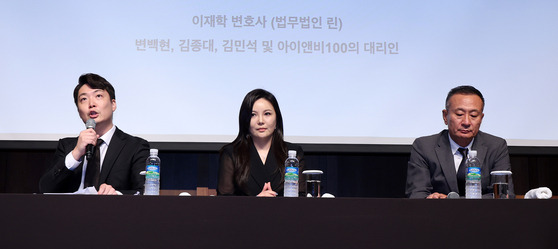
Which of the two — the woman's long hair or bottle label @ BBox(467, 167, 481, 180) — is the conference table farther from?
the woman's long hair

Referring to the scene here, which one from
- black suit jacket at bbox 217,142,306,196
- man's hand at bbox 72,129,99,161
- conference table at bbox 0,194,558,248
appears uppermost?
man's hand at bbox 72,129,99,161

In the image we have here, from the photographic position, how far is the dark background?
12.2ft

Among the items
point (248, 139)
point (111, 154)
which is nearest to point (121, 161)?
point (111, 154)

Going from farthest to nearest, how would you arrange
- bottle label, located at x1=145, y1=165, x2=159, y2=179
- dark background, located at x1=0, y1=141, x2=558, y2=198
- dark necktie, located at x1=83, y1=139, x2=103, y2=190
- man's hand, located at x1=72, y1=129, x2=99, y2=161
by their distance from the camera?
dark background, located at x1=0, y1=141, x2=558, y2=198, dark necktie, located at x1=83, y1=139, x2=103, y2=190, man's hand, located at x1=72, y1=129, x2=99, y2=161, bottle label, located at x1=145, y1=165, x2=159, y2=179

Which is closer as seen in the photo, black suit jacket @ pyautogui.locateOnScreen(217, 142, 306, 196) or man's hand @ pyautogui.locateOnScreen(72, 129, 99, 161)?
man's hand @ pyautogui.locateOnScreen(72, 129, 99, 161)

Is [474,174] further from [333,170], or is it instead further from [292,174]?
[333,170]

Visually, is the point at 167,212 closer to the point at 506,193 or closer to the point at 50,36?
the point at 506,193

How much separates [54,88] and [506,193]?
2605mm

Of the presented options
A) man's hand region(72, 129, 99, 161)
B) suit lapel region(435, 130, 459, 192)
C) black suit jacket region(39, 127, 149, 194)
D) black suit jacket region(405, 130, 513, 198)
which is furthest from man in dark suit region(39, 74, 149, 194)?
suit lapel region(435, 130, 459, 192)

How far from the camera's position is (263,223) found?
169cm

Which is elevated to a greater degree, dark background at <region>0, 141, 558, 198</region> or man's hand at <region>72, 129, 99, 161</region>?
man's hand at <region>72, 129, 99, 161</region>

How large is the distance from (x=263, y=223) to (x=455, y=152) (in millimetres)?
1405

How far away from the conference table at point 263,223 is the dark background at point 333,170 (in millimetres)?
1871

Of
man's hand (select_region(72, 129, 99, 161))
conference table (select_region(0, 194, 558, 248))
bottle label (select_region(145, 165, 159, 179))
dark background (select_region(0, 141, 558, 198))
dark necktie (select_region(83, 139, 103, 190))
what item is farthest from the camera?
dark background (select_region(0, 141, 558, 198))
